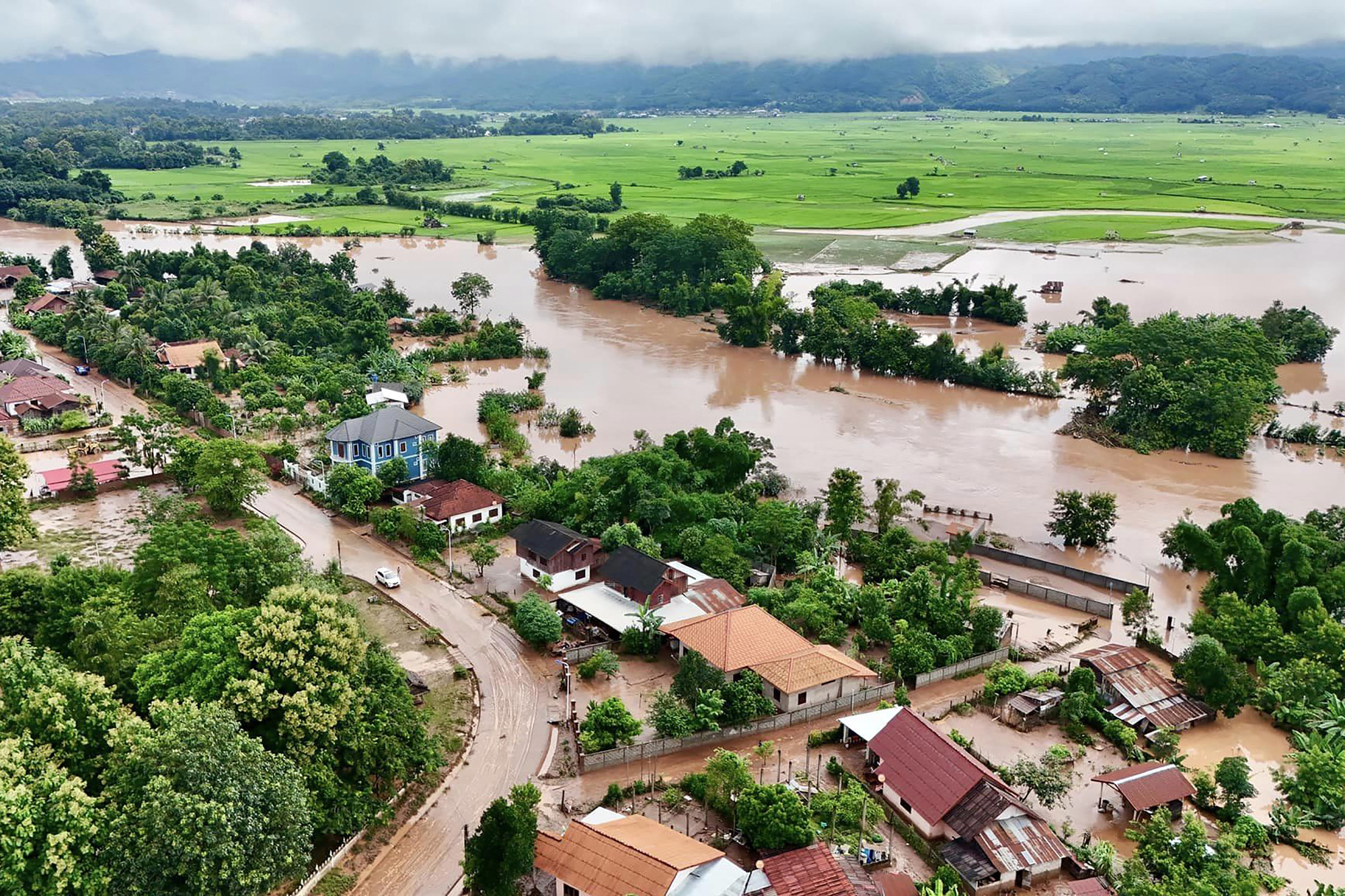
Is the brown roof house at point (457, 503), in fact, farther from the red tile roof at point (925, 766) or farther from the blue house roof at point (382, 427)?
the red tile roof at point (925, 766)

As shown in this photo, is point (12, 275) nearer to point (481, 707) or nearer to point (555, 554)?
point (555, 554)

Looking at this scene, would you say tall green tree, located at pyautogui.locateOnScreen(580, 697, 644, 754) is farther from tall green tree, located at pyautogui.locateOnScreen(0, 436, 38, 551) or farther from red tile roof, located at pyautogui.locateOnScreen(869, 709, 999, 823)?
tall green tree, located at pyautogui.locateOnScreen(0, 436, 38, 551)

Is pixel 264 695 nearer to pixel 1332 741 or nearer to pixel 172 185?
pixel 1332 741

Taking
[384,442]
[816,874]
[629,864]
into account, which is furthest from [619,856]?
[384,442]

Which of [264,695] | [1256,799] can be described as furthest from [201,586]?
[1256,799]

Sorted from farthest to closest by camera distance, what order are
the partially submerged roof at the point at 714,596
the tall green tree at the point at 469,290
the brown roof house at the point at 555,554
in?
the tall green tree at the point at 469,290
the brown roof house at the point at 555,554
the partially submerged roof at the point at 714,596

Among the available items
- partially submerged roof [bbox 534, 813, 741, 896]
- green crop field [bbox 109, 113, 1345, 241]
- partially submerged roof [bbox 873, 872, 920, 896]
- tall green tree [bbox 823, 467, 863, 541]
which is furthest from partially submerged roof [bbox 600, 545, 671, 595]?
green crop field [bbox 109, 113, 1345, 241]

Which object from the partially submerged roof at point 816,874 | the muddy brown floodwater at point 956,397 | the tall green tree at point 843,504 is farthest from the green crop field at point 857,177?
the partially submerged roof at point 816,874
